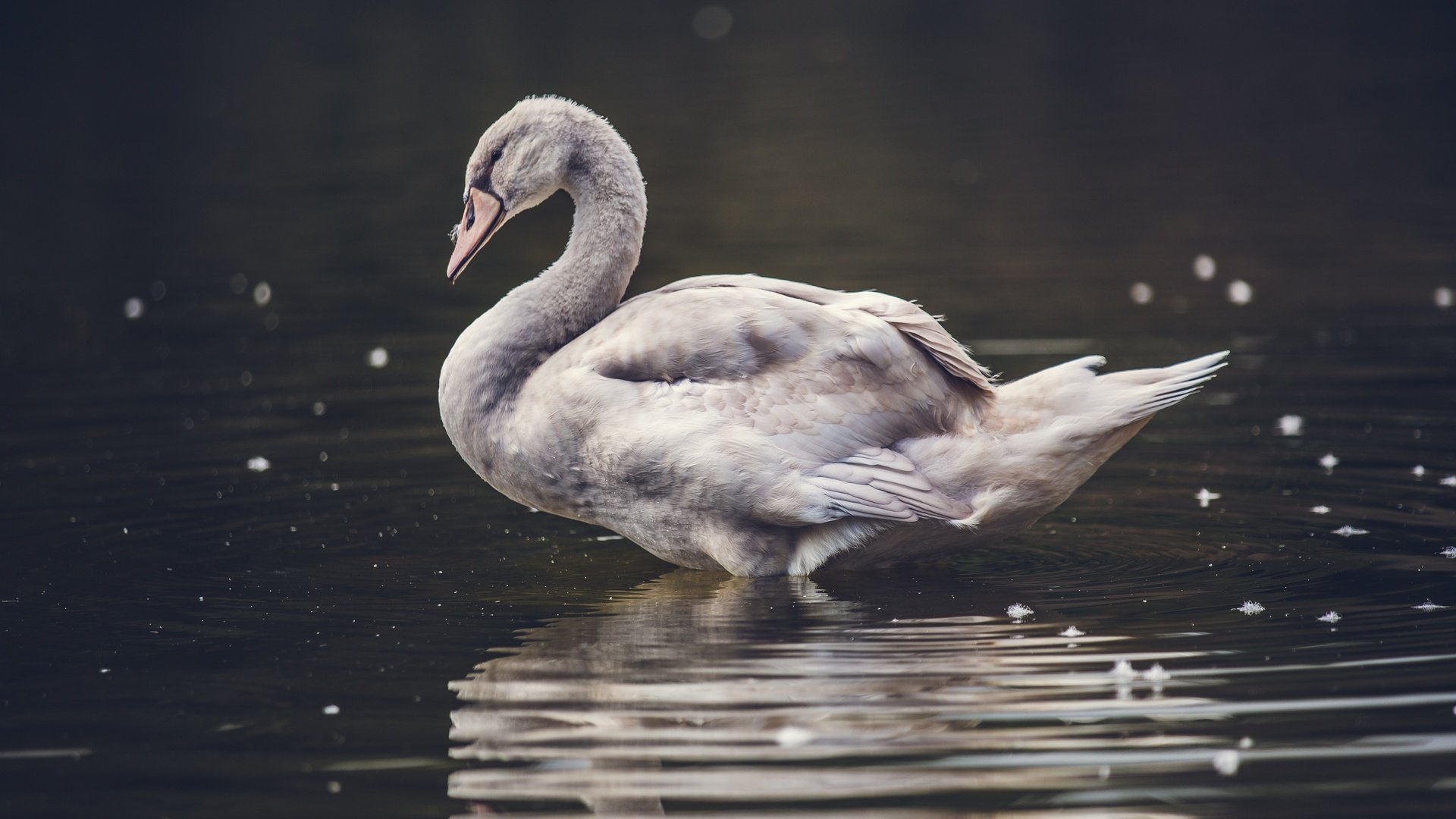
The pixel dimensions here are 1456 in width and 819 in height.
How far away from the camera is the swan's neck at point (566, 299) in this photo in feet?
23.4

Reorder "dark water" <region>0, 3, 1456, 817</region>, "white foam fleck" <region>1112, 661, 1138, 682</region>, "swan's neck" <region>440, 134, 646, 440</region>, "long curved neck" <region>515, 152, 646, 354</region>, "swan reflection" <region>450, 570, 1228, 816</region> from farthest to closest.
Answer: "long curved neck" <region>515, 152, 646, 354</region>
"swan's neck" <region>440, 134, 646, 440</region>
"white foam fleck" <region>1112, 661, 1138, 682</region>
"dark water" <region>0, 3, 1456, 817</region>
"swan reflection" <region>450, 570, 1228, 816</region>

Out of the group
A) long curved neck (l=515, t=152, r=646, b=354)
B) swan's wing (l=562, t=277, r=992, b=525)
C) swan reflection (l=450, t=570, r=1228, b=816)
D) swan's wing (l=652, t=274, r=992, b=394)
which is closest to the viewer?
swan reflection (l=450, t=570, r=1228, b=816)

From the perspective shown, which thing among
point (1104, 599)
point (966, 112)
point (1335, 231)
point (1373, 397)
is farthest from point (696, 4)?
point (1104, 599)

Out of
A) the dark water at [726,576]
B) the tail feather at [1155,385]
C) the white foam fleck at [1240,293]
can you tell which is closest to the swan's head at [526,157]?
the dark water at [726,576]

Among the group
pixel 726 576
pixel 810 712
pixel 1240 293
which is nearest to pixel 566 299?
pixel 726 576

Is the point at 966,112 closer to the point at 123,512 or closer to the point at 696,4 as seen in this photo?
the point at 123,512

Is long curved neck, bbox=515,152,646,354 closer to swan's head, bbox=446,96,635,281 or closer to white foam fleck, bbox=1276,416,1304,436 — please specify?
swan's head, bbox=446,96,635,281

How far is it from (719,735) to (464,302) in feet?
27.1

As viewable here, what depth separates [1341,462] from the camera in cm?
823

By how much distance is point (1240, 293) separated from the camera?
1232 centimetres

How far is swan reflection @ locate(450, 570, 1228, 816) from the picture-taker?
4.79 m

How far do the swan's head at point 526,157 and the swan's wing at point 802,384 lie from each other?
69 cm

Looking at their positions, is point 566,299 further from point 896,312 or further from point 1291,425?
point 1291,425

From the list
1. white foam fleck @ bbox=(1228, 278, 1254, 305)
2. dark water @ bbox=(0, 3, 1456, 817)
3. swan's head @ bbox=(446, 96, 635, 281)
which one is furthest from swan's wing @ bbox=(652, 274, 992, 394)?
white foam fleck @ bbox=(1228, 278, 1254, 305)
